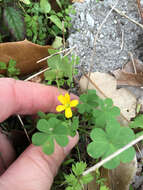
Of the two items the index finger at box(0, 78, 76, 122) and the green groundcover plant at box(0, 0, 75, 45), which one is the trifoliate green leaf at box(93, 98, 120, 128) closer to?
the index finger at box(0, 78, 76, 122)

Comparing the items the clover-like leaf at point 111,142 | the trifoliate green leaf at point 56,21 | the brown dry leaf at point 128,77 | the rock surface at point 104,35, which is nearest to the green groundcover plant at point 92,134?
the clover-like leaf at point 111,142

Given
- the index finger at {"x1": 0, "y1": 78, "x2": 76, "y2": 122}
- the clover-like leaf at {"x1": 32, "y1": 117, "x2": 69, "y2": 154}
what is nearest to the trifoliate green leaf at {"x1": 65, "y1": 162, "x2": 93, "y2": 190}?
the clover-like leaf at {"x1": 32, "y1": 117, "x2": 69, "y2": 154}

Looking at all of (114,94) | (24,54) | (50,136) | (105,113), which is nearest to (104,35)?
(114,94)

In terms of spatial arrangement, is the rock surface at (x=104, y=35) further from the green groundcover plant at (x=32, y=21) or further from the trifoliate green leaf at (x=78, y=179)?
the trifoliate green leaf at (x=78, y=179)

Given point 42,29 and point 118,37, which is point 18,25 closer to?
point 42,29

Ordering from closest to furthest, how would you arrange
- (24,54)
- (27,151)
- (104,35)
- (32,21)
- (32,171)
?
(32,171) < (27,151) < (24,54) < (32,21) < (104,35)

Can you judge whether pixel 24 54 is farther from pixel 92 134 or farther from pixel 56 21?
pixel 92 134
